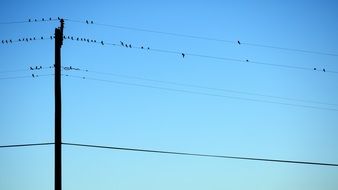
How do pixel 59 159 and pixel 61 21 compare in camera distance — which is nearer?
pixel 59 159

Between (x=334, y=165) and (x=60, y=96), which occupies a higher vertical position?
(x=60, y=96)

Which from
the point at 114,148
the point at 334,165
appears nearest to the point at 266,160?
the point at 334,165

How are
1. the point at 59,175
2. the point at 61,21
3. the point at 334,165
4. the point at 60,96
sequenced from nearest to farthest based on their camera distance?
1. the point at 59,175
2. the point at 60,96
3. the point at 61,21
4. the point at 334,165

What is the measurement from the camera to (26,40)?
1884 cm

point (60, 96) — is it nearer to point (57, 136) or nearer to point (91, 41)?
point (57, 136)

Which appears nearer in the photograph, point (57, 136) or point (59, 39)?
point (57, 136)

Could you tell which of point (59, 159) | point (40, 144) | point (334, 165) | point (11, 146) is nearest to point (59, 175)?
point (59, 159)

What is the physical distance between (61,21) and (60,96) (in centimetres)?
348

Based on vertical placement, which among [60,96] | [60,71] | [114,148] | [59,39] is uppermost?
[59,39]

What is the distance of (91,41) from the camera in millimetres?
19625

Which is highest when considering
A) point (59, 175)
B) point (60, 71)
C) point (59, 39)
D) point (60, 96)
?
point (59, 39)

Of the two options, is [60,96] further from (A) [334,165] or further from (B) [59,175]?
(A) [334,165]

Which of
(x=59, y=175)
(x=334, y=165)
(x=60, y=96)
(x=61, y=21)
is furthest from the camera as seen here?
(x=334, y=165)

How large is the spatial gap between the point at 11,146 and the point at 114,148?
13.5 ft
